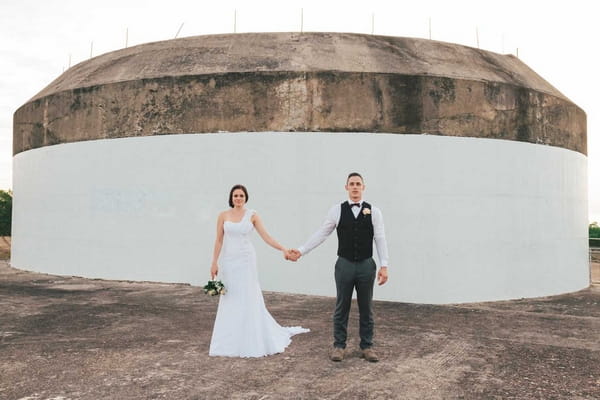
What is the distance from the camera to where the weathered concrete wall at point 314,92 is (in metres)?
9.95

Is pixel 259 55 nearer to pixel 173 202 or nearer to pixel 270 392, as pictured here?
pixel 173 202

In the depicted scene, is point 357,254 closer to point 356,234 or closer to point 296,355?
point 356,234

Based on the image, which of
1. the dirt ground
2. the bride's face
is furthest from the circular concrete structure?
the bride's face

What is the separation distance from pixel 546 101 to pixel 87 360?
36.3 ft

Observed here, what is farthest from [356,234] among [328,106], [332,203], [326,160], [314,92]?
[314,92]

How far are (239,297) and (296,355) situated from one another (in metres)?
0.93

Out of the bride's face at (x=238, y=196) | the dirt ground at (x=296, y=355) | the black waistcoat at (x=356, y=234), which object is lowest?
the dirt ground at (x=296, y=355)

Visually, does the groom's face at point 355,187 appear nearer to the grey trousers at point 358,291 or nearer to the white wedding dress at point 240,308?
the grey trousers at point 358,291

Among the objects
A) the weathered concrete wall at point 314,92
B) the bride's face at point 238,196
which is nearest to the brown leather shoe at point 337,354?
the bride's face at point 238,196

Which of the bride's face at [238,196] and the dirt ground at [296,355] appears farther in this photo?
the bride's face at [238,196]

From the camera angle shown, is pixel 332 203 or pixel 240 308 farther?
pixel 332 203

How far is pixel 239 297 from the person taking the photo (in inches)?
213

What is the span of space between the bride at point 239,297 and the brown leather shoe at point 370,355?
1.00 m

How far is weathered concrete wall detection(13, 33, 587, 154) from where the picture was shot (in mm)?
9953
